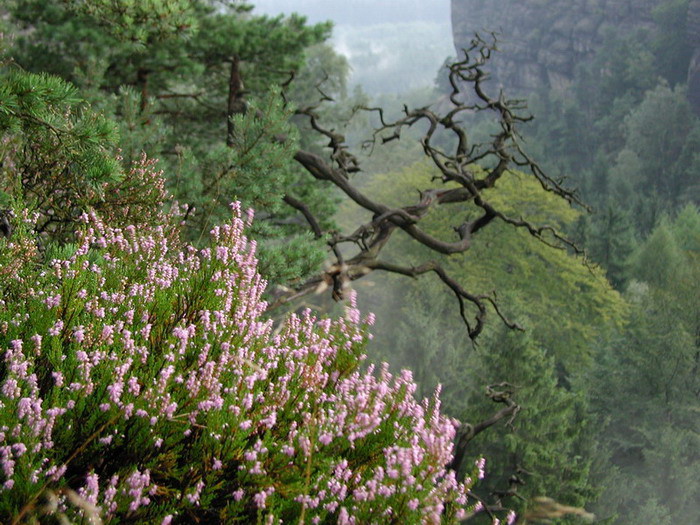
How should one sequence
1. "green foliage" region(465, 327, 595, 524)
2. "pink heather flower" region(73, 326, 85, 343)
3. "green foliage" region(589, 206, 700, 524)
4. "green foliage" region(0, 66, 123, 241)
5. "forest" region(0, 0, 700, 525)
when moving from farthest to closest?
"green foliage" region(589, 206, 700, 524) < "green foliage" region(465, 327, 595, 524) < "green foliage" region(0, 66, 123, 241) < "pink heather flower" region(73, 326, 85, 343) < "forest" region(0, 0, 700, 525)

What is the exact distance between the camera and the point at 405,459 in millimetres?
2264

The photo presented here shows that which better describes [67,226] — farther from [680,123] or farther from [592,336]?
[680,123]

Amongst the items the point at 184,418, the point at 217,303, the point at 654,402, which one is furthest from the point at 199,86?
the point at 654,402

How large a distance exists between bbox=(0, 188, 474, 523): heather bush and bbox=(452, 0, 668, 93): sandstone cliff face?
243 feet

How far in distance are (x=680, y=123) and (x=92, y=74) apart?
57848 mm

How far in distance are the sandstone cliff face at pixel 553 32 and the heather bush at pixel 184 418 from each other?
7410 centimetres

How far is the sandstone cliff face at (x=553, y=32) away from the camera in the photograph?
238ft

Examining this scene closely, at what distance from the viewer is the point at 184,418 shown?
2.23 m

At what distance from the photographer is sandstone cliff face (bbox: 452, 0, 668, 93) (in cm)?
7269

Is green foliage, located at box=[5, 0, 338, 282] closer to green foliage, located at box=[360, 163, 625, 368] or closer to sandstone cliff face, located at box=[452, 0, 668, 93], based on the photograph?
green foliage, located at box=[360, 163, 625, 368]

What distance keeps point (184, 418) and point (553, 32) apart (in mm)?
85440

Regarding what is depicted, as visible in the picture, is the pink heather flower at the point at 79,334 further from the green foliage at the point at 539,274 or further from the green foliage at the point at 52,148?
the green foliage at the point at 539,274

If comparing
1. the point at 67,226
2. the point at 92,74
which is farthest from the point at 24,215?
the point at 92,74

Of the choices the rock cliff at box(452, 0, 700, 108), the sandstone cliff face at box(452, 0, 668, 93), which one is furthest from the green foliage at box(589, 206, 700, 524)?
the sandstone cliff face at box(452, 0, 668, 93)
